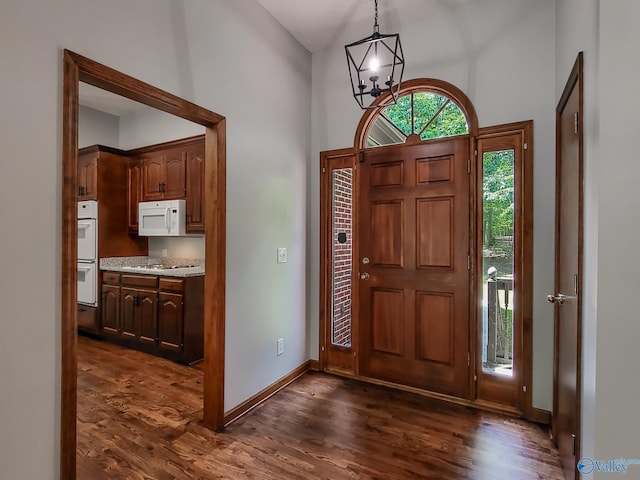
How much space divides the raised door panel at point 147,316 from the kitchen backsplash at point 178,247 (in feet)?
2.58

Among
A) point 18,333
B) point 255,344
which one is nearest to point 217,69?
point 18,333

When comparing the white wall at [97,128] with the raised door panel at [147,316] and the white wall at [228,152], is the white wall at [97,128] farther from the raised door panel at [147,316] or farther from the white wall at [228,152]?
the white wall at [228,152]

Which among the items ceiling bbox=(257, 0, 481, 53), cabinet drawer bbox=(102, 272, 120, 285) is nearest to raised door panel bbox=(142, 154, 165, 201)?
cabinet drawer bbox=(102, 272, 120, 285)

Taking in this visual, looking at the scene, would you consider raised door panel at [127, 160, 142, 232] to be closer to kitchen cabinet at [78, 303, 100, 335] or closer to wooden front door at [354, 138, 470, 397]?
kitchen cabinet at [78, 303, 100, 335]

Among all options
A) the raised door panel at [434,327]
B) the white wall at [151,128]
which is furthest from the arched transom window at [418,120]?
the white wall at [151,128]

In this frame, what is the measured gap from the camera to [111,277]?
13.3 feet

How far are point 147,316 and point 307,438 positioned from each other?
8.10 feet

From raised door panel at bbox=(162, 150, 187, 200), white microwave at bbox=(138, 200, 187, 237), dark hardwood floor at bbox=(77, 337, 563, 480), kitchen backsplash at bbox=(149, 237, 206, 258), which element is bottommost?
dark hardwood floor at bbox=(77, 337, 563, 480)

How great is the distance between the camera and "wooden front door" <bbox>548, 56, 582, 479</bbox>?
1.56 meters

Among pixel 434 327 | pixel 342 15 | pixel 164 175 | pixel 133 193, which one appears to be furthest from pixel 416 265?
pixel 133 193

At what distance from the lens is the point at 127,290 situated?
389 cm

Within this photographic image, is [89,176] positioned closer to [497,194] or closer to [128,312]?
[128,312]

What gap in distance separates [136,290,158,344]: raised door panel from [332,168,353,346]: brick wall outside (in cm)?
202

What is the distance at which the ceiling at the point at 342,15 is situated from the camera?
2623 mm
